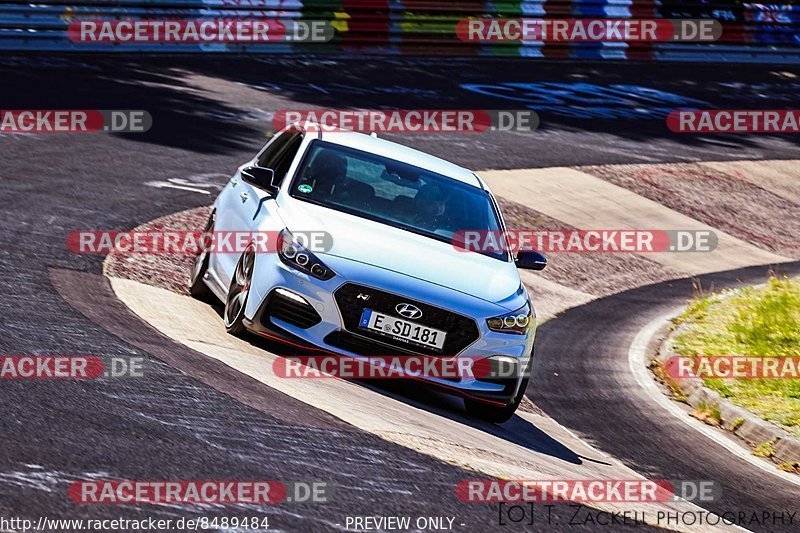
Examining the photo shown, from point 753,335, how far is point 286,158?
5540mm

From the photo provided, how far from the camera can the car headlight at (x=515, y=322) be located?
28.0ft

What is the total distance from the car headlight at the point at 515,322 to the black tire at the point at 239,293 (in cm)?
170

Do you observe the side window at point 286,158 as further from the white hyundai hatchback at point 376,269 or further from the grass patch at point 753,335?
the grass patch at point 753,335

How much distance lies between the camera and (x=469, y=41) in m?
27.4

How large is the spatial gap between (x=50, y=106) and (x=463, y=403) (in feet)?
31.1

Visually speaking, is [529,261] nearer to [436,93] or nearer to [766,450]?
[766,450]

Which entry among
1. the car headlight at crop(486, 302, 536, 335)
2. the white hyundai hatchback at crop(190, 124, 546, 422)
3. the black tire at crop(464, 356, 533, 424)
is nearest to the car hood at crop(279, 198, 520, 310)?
the white hyundai hatchback at crop(190, 124, 546, 422)

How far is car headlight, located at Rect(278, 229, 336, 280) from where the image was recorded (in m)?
8.35

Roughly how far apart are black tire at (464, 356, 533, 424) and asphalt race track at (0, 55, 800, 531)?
1.15ft

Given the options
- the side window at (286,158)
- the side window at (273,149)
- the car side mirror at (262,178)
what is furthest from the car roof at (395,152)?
the car side mirror at (262,178)

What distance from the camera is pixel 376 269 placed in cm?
838

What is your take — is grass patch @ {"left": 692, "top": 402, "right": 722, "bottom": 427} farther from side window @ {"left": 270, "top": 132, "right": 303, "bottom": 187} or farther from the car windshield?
side window @ {"left": 270, "top": 132, "right": 303, "bottom": 187}


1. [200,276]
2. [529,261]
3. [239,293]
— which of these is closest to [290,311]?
[239,293]

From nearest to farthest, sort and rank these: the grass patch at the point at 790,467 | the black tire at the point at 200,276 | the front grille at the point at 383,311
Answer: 1. the front grille at the point at 383,311
2. the grass patch at the point at 790,467
3. the black tire at the point at 200,276
